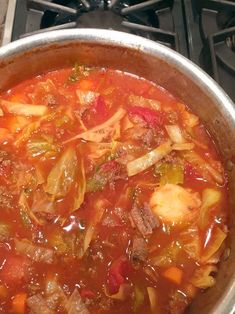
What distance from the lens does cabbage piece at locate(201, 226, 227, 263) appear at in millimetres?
2252

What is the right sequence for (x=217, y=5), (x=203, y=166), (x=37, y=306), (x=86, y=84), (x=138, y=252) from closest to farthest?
(x=37, y=306)
(x=138, y=252)
(x=203, y=166)
(x=86, y=84)
(x=217, y=5)

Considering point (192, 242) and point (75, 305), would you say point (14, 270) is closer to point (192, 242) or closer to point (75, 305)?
point (75, 305)

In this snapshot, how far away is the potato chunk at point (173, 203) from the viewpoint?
233cm

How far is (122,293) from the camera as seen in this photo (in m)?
2.13

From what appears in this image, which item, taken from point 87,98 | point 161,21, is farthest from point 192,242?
point 161,21

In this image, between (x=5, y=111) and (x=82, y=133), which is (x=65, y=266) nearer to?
(x=82, y=133)

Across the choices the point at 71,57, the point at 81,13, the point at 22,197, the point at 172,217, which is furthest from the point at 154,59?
the point at 22,197

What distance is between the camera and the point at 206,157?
2.55 meters

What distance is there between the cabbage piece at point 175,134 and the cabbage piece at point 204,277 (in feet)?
2.39

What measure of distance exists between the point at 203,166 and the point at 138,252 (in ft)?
2.13

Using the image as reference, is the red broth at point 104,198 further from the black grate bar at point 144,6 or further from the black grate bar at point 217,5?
the black grate bar at point 217,5

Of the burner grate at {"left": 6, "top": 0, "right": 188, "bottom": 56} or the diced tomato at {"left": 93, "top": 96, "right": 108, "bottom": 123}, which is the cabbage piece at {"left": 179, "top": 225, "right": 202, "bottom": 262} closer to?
the diced tomato at {"left": 93, "top": 96, "right": 108, "bottom": 123}

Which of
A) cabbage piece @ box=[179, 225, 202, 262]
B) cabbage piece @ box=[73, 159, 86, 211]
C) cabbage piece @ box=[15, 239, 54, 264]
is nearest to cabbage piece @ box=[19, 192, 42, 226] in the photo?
cabbage piece @ box=[15, 239, 54, 264]

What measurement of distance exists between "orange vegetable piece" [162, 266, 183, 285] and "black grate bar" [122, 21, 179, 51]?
1343 millimetres
